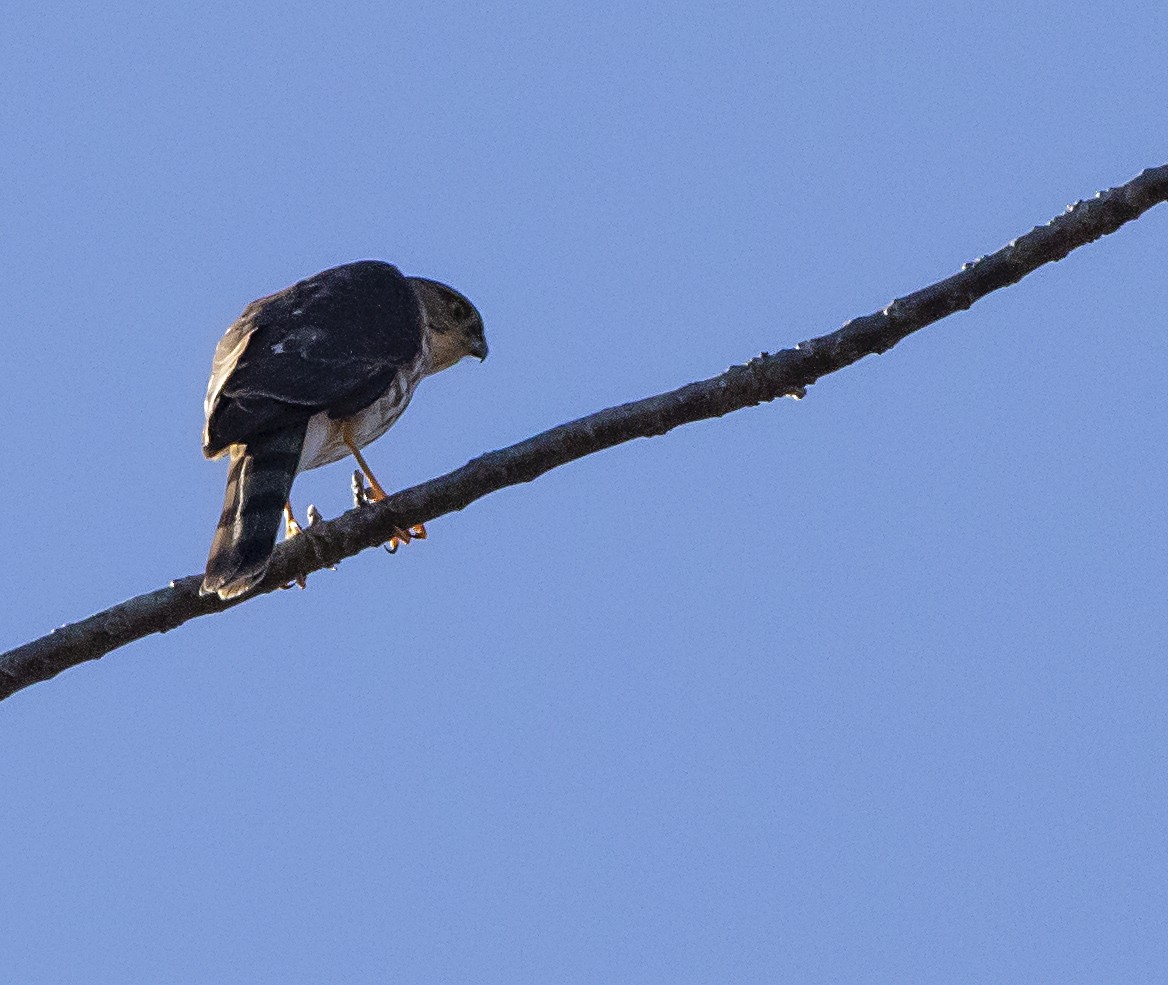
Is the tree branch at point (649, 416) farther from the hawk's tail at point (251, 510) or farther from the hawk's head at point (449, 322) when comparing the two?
the hawk's head at point (449, 322)

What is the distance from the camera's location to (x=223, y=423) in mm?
5543

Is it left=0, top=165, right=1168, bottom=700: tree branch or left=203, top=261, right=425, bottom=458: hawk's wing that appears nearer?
left=0, top=165, right=1168, bottom=700: tree branch

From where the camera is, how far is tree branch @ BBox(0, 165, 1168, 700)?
3707 mm

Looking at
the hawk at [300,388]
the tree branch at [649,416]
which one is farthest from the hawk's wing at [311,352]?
the tree branch at [649,416]

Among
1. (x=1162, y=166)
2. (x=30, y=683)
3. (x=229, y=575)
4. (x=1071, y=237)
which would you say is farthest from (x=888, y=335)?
(x=30, y=683)

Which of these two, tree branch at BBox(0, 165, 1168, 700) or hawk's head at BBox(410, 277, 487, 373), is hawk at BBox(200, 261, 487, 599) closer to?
tree branch at BBox(0, 165, 1168, 700)

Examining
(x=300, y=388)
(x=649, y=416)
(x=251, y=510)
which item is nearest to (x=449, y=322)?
(x=300, y=388)

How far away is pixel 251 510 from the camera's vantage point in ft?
16.7

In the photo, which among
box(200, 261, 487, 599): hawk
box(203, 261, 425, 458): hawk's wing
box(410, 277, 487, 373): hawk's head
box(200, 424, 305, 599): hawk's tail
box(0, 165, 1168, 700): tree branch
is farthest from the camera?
box(410, 277, 487, 373): hawk's head

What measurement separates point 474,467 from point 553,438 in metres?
0.22

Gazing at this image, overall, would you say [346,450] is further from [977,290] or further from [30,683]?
[977,290]

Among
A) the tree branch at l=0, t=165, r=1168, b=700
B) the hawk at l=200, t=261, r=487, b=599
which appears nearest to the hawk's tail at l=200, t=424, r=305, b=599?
the hawk at l=200, t=261, r=487, b=599

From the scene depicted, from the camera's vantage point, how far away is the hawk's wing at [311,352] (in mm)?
5602

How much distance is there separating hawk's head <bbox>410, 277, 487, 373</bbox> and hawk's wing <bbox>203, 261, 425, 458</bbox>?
1.02m
